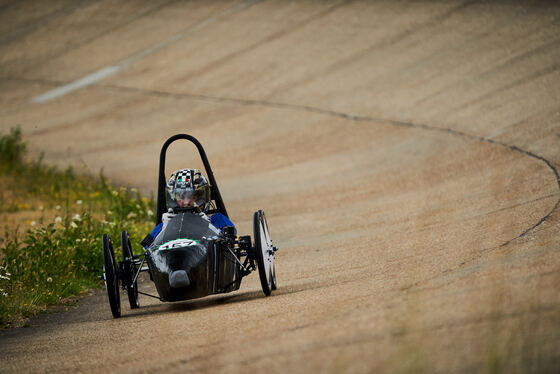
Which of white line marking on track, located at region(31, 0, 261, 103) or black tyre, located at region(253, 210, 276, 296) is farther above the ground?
white line marking on track, located at region(31, 0, 261, 103)

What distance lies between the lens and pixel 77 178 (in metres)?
20.8

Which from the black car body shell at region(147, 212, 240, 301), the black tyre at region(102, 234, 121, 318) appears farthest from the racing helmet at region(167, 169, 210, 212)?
the black tyre at region(102, 234, 121, 318)

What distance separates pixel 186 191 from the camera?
943cm

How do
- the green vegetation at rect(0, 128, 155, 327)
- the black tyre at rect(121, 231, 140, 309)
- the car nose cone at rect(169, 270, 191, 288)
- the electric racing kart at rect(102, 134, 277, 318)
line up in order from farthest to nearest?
the green vegetation at rect(0, 128, 155, 327) < the black tyre at rect(121, 231, 140, 309) < the electric racing kart at rect(102, 134, 277, 318) < the car nose cone at rect(169, 270, 191, 288)

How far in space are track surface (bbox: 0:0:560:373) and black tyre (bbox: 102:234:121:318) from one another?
0.21 m

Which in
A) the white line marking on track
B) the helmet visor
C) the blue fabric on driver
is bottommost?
the blue fabric on driver

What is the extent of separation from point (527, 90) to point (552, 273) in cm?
1612

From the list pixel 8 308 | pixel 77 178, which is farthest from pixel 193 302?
pixel 77 178

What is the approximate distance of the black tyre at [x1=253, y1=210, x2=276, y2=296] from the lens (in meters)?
8.79

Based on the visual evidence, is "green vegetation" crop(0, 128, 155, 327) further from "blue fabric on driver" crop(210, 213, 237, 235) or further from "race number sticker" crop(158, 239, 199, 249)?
"blue fabric on driver" crop(210, 213, 237, 235)

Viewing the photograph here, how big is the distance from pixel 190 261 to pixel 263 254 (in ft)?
2.85

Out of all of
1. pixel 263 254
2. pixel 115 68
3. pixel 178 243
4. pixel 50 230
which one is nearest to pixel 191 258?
pixel 178 243

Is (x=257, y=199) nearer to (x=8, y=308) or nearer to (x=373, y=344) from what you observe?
(x=8, y=308)

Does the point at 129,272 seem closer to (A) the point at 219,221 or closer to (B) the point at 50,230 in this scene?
(A) the point at 219,221
